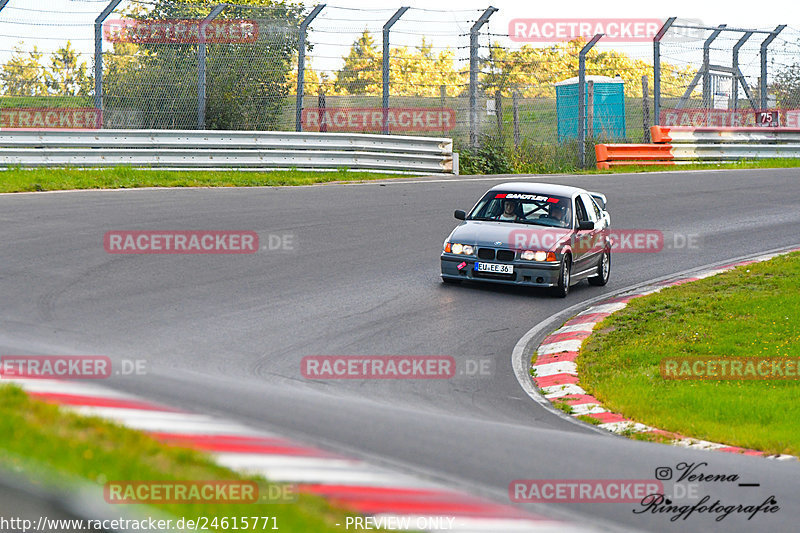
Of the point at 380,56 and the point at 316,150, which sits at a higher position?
the point at 380,56

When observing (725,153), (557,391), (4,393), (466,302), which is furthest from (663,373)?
(725,153)

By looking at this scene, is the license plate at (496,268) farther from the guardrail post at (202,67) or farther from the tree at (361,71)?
the guardrail post at (202,67)

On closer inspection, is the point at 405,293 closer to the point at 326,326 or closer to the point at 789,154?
the point at 326,326

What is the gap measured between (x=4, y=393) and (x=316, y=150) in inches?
676

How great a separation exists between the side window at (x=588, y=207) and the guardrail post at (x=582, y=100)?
12.3 meters

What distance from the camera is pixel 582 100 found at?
26375 millimetres

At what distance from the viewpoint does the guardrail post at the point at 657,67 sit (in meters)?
27.1

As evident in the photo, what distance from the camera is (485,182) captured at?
Answer: 2277cm

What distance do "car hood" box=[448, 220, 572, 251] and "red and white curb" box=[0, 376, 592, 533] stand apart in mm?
7711

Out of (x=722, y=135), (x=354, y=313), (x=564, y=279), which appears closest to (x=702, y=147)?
(x=722, y=135)

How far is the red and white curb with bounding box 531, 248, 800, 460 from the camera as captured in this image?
7773 mm

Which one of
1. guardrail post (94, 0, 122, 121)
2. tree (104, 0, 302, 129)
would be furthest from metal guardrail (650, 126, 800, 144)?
guardrail post (94, 0, 122, 121)

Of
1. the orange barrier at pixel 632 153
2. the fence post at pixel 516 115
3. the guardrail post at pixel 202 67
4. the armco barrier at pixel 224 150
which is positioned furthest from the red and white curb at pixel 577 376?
the orange barrier at pixel 632 153

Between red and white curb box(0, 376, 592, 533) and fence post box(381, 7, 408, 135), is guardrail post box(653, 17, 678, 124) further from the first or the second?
red and white curb box(0, 376, 592, 533)
